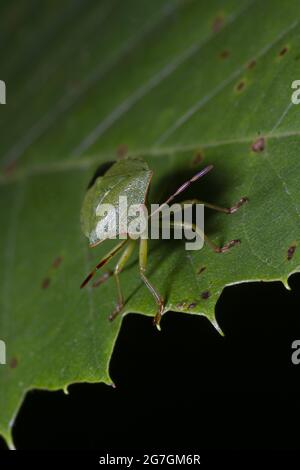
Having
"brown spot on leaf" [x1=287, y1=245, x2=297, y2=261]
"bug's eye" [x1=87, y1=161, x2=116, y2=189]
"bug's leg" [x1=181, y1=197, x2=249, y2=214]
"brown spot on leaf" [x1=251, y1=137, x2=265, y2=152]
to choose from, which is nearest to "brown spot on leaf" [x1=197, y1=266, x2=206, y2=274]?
"bug's leg" [x1=181, y1=197, x2=249, y2=214]

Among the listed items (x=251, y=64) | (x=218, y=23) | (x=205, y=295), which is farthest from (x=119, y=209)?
(x=218, y=23)

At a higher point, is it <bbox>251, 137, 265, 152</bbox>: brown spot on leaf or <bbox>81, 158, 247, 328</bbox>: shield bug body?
<bbox>251, 137, 265, 152</bbox>: brown spot on leaf

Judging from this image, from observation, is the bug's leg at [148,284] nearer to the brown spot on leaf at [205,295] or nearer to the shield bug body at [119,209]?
the shield bug body at [119,209]

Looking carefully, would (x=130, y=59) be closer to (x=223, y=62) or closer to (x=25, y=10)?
(x=223, y=62)

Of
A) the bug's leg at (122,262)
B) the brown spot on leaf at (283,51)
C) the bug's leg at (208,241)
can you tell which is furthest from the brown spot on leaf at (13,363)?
the brown spot on leaf at (283,51)

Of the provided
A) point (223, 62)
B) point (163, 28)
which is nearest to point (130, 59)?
point (163, 28)

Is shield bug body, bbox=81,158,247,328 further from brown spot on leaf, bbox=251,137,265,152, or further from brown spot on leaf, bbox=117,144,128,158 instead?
brown spot on leaf, bbox=117,144,128,158
